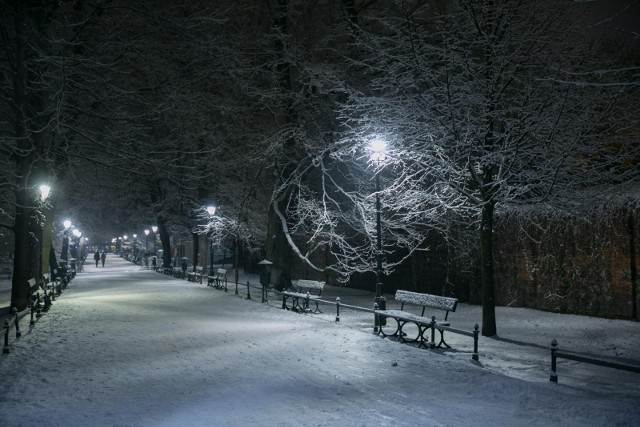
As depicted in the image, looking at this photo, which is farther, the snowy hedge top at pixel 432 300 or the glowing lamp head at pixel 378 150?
the glowing lamp head at pixel 378 150

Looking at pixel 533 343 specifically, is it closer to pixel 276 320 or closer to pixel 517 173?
pixel 517 173

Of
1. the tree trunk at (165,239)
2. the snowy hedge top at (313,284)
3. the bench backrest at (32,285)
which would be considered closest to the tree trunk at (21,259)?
the bench backrest at (32,285)

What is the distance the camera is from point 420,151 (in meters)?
Result: 12.4

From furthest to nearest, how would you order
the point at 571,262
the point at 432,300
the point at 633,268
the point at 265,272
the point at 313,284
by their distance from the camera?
the point at 265,272 < the point at 313,284 < the point at 571,262 < the point at 633,268 < the point at 432,300

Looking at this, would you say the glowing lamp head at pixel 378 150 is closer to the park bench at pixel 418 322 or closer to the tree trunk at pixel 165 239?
the park bench at pixel 418 322

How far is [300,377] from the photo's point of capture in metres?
8.12

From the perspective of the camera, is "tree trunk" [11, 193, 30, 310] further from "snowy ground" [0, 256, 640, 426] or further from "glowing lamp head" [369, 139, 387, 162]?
"glowing lamp head" [369, 139, 387, 162]

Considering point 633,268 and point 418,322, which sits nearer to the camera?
point 418,322

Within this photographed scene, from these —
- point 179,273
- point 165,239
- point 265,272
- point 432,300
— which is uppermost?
point 165,239

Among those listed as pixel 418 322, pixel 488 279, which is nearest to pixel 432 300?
pixel 488 279

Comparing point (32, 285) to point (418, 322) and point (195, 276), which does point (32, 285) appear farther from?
point (195, 276)

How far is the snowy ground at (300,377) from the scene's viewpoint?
20.8ft

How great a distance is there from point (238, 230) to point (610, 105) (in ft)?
54.1

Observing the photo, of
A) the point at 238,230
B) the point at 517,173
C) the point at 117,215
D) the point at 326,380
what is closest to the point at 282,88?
the point at 238,230
